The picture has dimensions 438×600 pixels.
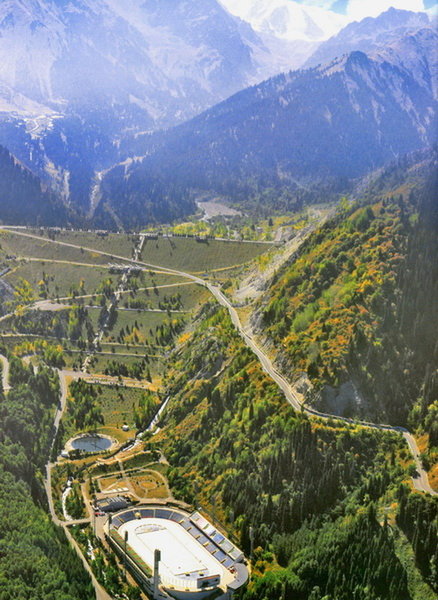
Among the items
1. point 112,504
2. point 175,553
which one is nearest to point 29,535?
point 112,504

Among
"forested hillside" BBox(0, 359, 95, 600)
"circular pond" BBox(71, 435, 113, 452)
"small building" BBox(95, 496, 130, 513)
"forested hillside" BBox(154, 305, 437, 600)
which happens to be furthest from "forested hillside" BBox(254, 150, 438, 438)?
"forested hillside" BBox(0, 359, 95, 600)

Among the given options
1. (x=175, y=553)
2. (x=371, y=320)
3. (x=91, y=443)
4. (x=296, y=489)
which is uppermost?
(x=371, y=320)

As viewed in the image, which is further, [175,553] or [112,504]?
[112,504]

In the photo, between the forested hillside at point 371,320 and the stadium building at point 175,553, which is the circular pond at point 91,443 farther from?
the forested hillside at point 371,320

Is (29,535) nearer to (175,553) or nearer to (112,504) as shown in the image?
(112,504)

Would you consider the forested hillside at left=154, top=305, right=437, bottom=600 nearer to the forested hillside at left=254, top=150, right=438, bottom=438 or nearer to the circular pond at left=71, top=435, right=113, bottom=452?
the forested hillside at left=254, top=150, right=438, bottom=438
